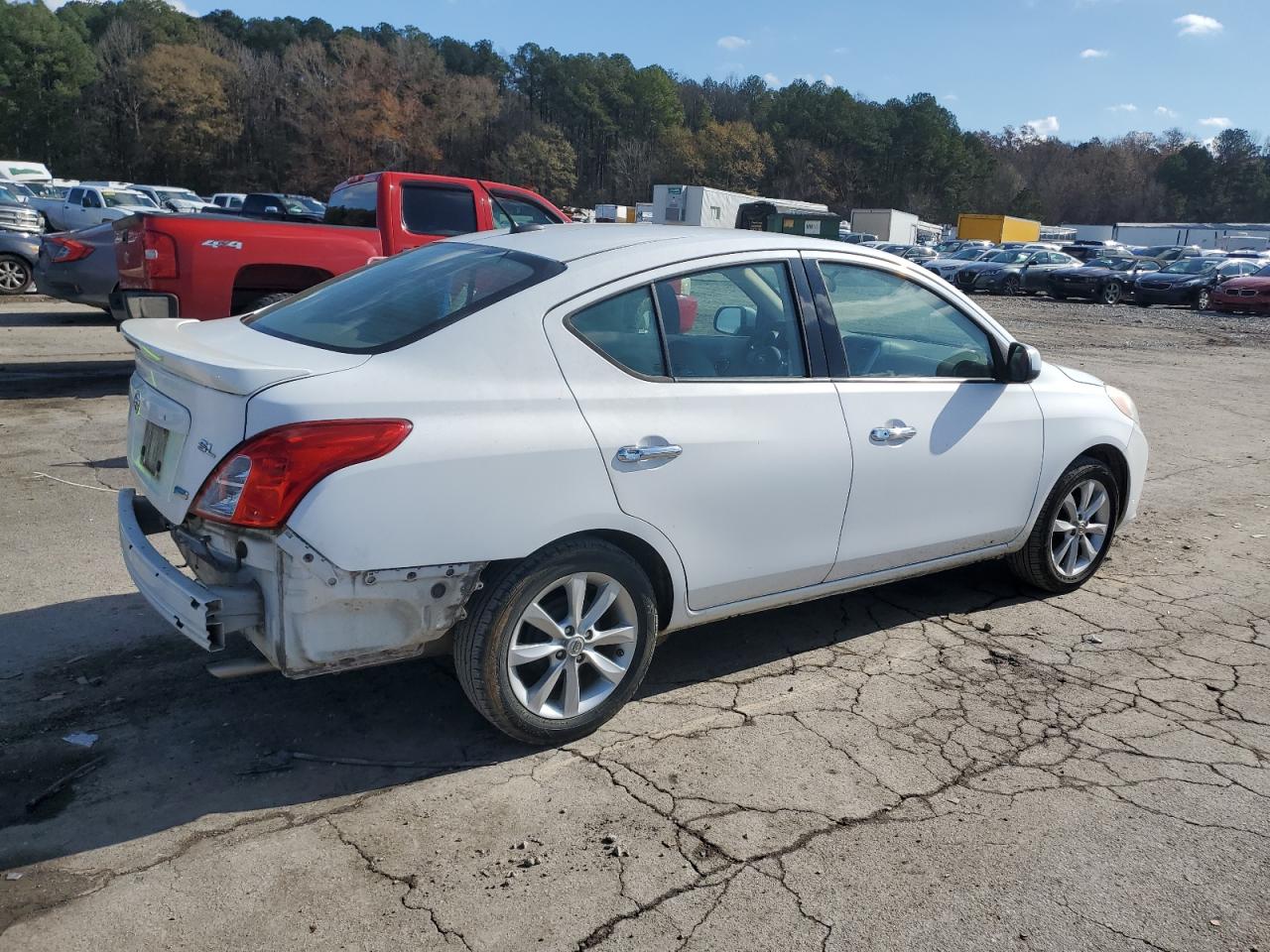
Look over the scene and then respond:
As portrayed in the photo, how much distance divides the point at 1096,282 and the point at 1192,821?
31.7m

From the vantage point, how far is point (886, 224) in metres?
72.1

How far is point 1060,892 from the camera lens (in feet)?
9.37

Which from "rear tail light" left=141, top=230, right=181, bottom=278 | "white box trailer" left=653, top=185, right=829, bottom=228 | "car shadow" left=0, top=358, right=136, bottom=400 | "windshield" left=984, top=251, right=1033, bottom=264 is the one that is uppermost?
"white box trailer" left=653, top=185, right=829, bottom=228

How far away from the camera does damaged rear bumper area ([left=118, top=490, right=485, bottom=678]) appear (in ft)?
9.67

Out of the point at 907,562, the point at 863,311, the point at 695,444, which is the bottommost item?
the point at 907,562

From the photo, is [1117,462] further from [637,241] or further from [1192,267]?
[1192,267]

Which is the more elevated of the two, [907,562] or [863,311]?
[863,311]

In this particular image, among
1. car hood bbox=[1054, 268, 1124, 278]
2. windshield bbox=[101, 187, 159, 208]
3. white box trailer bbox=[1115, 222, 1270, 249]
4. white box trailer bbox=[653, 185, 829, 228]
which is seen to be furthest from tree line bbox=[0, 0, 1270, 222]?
car hood bbox=[1054, 268, 1124, 278]

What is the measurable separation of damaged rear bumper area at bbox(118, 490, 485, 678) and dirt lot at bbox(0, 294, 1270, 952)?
1.66 feet

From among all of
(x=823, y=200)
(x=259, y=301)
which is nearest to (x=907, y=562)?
(x=259, y=301)

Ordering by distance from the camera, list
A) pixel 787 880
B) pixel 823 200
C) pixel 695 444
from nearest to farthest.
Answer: pixel 787 880 < pixel 695 444 < pixel 823 200

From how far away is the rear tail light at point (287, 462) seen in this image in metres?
2.90

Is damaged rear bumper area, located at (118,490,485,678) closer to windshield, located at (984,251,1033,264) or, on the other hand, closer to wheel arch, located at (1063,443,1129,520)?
wheel arch, located at (1063,443,1129,520)

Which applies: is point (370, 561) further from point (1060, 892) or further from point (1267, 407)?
point (1267, 407)
